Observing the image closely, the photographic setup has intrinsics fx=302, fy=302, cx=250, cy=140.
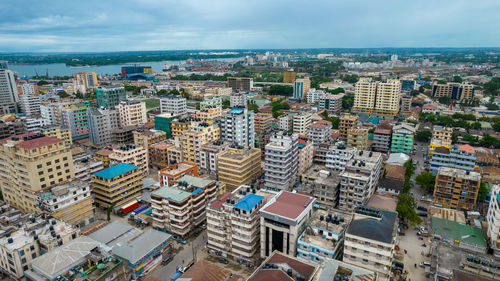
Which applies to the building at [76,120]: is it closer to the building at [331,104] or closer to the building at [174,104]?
the building at [174,104]

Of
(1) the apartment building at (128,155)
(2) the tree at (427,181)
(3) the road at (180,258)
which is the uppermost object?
(1) the apartment building at (128,155)

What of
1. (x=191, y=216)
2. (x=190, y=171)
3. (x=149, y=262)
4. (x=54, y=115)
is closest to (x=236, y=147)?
(x=190, y=171)

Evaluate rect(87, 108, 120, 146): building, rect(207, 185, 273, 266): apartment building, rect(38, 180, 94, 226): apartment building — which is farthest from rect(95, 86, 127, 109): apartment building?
rect(207, 185, 273, 266): apartment building

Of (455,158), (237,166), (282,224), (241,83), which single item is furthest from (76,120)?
(241,83)

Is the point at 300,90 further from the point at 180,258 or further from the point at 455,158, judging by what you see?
the point at 180,258

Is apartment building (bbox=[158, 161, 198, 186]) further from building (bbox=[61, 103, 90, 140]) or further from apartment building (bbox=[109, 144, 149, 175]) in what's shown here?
building (bbox=[61, 103, 90, 140])

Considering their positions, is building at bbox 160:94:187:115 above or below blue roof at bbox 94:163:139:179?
above

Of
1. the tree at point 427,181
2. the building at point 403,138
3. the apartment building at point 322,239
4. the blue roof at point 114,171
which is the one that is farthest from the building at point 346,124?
the blue roof at point 114,171
